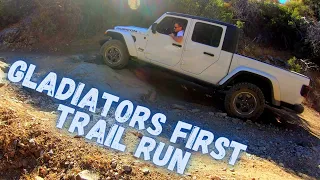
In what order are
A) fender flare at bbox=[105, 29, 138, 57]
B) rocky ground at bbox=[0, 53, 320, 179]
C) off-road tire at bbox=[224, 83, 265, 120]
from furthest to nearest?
fender flare at bbox=[105, 29, 138, 57], off-road tire at bbox=[224, 83, 265, 120], rocky ground at bbox=[0, 53, 320, 179]

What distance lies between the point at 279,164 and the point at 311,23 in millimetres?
10108

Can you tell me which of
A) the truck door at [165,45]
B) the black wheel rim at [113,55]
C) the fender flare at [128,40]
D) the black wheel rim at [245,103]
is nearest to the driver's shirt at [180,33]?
the truck door at [165,45]

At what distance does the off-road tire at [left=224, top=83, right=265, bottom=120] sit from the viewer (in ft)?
22.1

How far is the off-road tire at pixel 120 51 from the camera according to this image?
7.98m

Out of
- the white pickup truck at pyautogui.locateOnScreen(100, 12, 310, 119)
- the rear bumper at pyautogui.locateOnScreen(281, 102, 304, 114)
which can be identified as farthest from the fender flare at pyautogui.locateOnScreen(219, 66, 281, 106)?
the rear bumper at pyautogui.locateOnScreen(281, 102, 304, 114)

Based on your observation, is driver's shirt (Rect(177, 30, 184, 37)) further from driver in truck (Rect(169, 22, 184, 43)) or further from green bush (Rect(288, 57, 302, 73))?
green bush (Rect(288, 57, 302, 73))

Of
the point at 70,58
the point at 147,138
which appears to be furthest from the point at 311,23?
the point at 147,138

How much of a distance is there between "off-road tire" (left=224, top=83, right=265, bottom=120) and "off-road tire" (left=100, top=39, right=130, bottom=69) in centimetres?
258

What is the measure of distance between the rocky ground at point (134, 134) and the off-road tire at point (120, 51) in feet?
0.64

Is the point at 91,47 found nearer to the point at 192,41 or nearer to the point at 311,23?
the point at 192,41

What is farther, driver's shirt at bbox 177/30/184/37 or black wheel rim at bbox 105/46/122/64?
black wheel rim at bbox 105/46/122/64

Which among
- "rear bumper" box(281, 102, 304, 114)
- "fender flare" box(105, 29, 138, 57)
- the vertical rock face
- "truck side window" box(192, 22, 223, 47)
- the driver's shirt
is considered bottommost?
the vertical rock face

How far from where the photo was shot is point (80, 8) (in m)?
11.5

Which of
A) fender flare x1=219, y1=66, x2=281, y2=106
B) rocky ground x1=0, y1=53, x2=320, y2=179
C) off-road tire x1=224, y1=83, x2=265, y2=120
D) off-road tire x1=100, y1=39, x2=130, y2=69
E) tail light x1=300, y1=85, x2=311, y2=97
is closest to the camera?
rocky ground x1=0, y1=53, x2=320, y2=179
